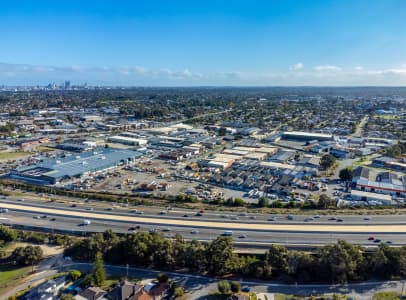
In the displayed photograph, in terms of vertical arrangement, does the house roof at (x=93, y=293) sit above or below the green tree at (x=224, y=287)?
below

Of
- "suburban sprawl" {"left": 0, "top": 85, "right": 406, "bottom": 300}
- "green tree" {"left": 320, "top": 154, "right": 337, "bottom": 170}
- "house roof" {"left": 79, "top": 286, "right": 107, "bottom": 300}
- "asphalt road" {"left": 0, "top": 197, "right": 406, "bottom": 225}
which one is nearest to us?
"house roof" {"left": 79, "top": 286, "right": 107, "bottom": 300}

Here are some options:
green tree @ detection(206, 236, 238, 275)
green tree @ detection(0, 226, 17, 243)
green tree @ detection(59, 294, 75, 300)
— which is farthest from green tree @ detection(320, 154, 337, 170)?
green tree @ detection(0, 226, 17, 243)

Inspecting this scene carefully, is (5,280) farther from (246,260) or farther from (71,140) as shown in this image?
(71,140)

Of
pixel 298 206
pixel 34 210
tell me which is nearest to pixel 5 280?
pixel 34 210

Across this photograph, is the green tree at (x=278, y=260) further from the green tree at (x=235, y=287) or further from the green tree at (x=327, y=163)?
the green tree at (x=327, y=163)

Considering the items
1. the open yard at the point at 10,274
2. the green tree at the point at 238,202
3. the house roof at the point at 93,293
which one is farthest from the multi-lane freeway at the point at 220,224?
the house roof at the point at 93,293

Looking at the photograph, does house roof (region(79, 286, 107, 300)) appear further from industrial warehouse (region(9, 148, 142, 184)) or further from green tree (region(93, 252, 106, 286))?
industrial warehouse (region(9, 148, 142, 184))
